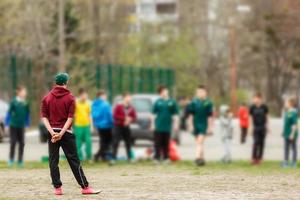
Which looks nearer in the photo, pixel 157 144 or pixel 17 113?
pixel 17 113

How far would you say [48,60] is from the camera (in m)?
46.5

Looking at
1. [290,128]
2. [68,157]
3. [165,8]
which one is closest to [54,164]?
[68,157]

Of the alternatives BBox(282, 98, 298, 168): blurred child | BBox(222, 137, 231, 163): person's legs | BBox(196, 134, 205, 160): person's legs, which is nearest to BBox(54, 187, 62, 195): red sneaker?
BBox(196, 134, 205, 160): person's legs

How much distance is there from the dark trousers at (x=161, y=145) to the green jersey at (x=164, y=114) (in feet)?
0.50

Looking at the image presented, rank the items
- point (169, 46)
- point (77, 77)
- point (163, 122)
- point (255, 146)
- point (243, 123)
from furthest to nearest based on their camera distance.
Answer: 1. point (169, 46)
2. point (77, 77)
3. point (243, 123)
4. point (255, 146)
5. point (163, 122)

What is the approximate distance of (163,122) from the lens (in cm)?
2544

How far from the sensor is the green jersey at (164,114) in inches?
1001

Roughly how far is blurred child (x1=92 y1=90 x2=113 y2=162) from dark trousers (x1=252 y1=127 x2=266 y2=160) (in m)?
3.72

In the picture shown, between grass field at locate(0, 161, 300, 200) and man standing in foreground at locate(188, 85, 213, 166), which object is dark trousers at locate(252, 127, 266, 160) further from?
grass field at locate(0, 161, 300, 200)

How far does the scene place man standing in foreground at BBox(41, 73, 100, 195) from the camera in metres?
15.0

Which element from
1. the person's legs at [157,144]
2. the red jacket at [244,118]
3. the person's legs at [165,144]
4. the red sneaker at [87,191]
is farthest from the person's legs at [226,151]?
the red jacket at [244,118]

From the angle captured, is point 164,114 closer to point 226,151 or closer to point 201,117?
point 201,117

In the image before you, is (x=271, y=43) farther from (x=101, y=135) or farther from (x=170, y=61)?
(x=101, y=135)

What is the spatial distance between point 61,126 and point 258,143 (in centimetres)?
1299
